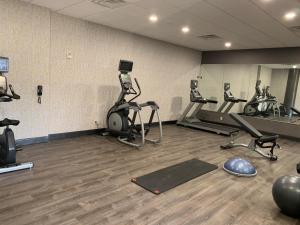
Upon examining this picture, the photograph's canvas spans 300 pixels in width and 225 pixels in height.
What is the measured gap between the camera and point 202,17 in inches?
155

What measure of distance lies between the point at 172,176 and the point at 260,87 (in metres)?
5.55

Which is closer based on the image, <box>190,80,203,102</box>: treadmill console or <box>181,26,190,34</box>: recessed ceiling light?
<box>181,26,190,34</box>: recessed ceiling light

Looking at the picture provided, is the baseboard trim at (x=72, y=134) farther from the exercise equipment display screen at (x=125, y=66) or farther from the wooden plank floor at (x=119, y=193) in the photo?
the exercise equipment display screen at (x=125, y=66)

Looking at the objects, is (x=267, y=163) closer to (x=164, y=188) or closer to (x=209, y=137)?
(x=209, y=137)

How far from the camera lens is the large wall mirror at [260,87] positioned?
23.0 feet

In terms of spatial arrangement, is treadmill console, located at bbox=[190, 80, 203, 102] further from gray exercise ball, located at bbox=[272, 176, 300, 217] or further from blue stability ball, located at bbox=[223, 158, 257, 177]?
gray exercise ball, located at bbox=[272, 176, 300, 217]

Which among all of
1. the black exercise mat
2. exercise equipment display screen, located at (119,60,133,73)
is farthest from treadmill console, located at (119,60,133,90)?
the black exercise mat

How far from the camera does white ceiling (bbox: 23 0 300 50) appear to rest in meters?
3.32

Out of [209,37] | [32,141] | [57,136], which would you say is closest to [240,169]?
[209,37]

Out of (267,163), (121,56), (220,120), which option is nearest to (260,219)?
(267,163)

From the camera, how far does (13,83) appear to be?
3.90 metres

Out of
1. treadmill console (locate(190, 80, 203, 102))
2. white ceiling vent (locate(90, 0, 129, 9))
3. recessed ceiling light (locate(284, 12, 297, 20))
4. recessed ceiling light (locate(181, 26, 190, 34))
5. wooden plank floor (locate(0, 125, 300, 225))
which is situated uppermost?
recessed ceiling light (locate(181, 26, 190, 34))

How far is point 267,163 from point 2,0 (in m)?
5.13

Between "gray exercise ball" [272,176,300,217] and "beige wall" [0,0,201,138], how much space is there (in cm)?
388
